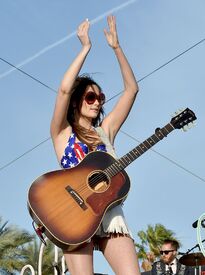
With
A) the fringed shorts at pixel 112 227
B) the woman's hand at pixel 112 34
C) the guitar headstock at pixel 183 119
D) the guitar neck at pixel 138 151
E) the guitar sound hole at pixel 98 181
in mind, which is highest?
the woman's hand at pixel 112 34

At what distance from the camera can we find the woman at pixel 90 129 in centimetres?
331

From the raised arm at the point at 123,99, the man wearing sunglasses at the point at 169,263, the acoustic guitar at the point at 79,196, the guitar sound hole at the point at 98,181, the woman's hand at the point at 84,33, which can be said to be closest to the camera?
the acoustic guitar at the point at 79,196

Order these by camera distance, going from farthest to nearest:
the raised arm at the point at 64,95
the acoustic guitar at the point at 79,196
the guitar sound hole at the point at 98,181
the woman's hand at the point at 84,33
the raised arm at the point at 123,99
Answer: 1. the raised arm at the point at 123,99
2. the woman's hand at the point at 84,33
3. the raised arm at the point at 64,95
4. the guitar sound hole at the point at 98,181
5. the acoustic guitar at the point at 79,196

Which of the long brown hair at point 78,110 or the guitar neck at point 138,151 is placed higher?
the long brown hair at point 78,110

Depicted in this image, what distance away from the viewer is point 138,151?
11.8 feet

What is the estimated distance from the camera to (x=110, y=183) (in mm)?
3445

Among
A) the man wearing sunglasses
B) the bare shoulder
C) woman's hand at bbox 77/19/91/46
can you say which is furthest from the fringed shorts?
the man wearing sunglasses

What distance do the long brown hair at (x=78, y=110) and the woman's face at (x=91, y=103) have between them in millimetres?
30

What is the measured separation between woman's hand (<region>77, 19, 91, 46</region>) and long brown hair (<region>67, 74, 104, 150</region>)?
9.8 inches

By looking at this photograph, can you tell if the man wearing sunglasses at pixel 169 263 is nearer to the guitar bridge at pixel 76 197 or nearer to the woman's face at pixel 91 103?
the woman's face at pixel 91 103

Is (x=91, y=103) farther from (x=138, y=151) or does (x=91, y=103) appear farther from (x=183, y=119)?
(x=183, y=119)

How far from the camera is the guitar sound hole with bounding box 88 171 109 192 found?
346 cm

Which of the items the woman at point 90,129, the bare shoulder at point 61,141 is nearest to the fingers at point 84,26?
the woman at point 90,129

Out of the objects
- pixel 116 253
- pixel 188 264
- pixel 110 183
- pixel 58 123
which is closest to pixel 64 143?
pixel 58 123
